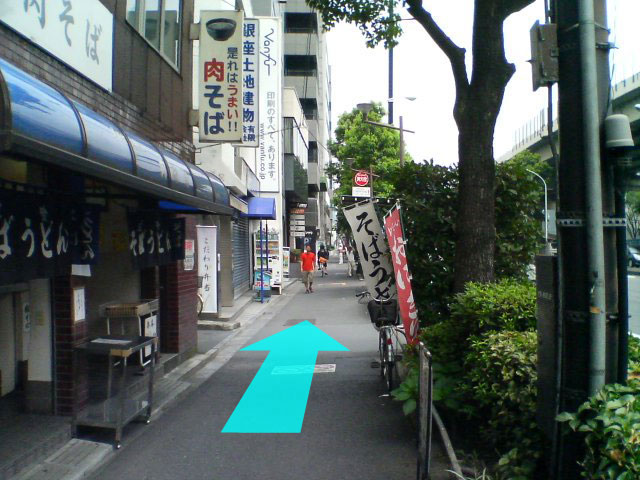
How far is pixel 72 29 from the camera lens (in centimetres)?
635

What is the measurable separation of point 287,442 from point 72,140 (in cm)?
389

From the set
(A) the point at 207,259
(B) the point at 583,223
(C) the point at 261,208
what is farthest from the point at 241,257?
(B) the point at 583,223

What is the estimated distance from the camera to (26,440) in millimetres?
5809

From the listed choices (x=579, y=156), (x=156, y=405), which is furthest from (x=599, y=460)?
(x=156, y=405)

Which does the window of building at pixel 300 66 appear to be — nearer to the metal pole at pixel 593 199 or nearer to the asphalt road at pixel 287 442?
the asphalt road at pixel 287 442

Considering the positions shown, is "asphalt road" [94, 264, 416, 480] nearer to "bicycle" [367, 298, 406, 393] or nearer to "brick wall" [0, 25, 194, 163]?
"bicycle" [367, 298, 406, 393]

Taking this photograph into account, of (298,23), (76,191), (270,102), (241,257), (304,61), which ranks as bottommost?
(241,257)

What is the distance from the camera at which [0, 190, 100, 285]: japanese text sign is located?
4969 millimetres


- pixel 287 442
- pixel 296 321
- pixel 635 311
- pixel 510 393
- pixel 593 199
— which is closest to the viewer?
pixel 593 199

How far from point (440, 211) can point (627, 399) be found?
17.1 ft

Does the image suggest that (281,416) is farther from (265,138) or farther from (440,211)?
(265,138)

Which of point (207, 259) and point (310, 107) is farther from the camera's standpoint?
point (310, 107)

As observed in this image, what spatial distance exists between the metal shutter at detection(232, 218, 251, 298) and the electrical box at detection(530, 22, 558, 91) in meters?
17.2

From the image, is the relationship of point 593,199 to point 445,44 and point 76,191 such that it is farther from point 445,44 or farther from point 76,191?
point 76,191
